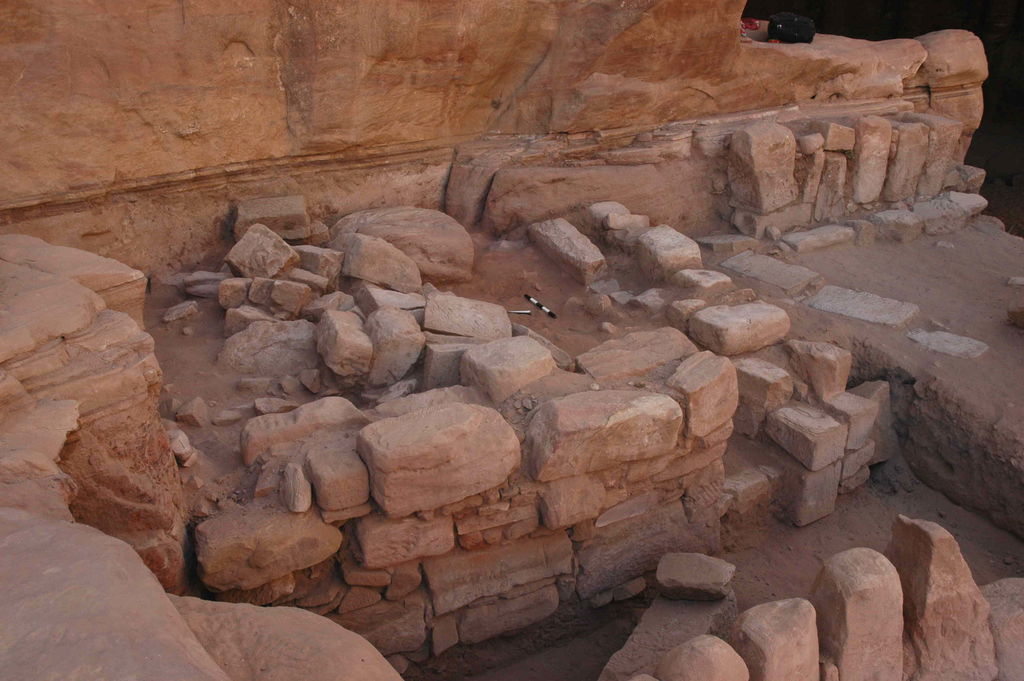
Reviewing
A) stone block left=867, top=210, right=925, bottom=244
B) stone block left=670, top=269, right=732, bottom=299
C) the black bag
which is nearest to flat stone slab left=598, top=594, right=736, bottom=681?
stone block left=670, top=269, right=732, bottom=299

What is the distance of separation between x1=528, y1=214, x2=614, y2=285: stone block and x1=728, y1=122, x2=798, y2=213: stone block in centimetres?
142

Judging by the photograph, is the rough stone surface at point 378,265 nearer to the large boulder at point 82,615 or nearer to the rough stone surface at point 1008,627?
the large boulder at point 82,615

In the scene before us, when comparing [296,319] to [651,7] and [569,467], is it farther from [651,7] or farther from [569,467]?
[651,7]

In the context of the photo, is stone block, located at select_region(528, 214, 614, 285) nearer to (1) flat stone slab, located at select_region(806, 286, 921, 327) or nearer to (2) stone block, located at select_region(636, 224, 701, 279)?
(2) stone block, located at select_region(636, 224, 701, 279)

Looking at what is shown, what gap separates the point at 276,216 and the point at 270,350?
112cm

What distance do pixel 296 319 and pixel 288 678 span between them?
2790mm

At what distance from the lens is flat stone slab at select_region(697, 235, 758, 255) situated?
20.3 feet

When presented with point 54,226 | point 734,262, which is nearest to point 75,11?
point 54,226

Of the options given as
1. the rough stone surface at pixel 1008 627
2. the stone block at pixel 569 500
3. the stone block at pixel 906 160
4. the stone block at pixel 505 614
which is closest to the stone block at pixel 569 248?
the stone block at pixel 569 500

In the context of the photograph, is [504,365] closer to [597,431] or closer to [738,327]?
[597,431]

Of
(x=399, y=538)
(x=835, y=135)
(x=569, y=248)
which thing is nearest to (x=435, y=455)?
(x=399, y=538)

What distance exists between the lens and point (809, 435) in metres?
4.54

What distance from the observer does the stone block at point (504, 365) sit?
3.90 metres

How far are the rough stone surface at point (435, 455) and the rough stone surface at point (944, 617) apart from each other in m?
1.62
